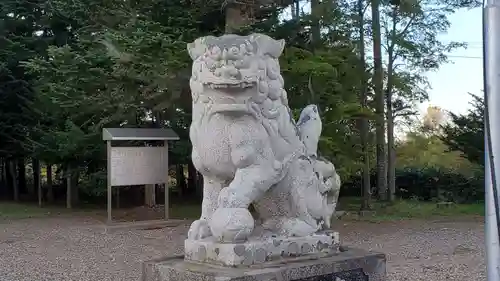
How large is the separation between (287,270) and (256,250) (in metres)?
0.20

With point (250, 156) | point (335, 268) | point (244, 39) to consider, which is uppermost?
point (244, 39)

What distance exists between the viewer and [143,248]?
907cm

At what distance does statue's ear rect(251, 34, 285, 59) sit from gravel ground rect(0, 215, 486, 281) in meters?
3.89

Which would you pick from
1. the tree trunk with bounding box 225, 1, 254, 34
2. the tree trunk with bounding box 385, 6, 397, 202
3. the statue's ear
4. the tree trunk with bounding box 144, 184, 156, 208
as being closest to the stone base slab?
the statue's ear

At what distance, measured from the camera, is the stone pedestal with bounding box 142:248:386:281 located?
3.20 metres

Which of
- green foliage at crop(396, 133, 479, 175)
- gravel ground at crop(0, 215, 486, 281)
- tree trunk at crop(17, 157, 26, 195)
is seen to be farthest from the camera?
green foliage at crop(396, 133, 479, 175)

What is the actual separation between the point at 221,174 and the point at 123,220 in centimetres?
956

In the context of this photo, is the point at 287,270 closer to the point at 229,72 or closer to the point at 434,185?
the point at 229,72

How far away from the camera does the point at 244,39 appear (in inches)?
140

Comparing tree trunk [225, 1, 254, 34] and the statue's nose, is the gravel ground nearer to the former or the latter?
tree trunk [225, 1, 254, 34]

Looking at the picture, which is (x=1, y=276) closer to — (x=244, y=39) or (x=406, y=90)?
(x=244, y=39)

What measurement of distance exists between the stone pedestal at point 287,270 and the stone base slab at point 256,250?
0.03 metres

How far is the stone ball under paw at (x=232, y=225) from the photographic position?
3.35m

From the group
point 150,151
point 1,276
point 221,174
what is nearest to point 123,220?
point 150,151
